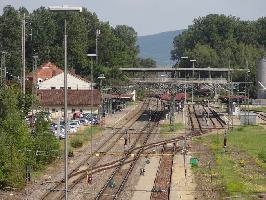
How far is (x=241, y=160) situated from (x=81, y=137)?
1848 cm

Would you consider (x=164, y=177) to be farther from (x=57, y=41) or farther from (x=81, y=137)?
(x=57, y=41)

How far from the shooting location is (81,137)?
60.5m

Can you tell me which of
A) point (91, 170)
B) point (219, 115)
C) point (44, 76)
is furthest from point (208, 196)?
point (44, 76)

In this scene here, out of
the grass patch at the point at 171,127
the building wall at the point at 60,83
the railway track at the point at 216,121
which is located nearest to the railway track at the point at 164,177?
the grass patch at the point at 171,127

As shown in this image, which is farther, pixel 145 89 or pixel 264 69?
pixel 145 89

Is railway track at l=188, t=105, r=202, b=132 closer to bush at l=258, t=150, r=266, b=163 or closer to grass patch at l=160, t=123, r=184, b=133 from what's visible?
grass patch at l=160, t=123, r=184, b=133

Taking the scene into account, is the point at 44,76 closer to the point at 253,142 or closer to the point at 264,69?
the point at 264,69

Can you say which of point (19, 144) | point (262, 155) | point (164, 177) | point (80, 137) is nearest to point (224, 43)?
point (80, 137)

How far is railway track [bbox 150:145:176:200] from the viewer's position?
33875 mm

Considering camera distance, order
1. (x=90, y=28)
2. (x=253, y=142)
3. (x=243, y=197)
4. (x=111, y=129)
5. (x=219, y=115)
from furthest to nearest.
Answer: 1. (x=90, y=28)
2. (x=219, y=115)
3. (x=111, y=129)
4. (x=253, y=142)
5. (x=243, y=197)

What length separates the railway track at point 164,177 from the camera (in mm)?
33875

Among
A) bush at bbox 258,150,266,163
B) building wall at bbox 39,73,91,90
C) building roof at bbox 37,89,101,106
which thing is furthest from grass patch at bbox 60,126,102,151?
building wall at bbox 39,73,91,90

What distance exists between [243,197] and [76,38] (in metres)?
102

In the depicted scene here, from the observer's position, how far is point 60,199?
32.2 metres
